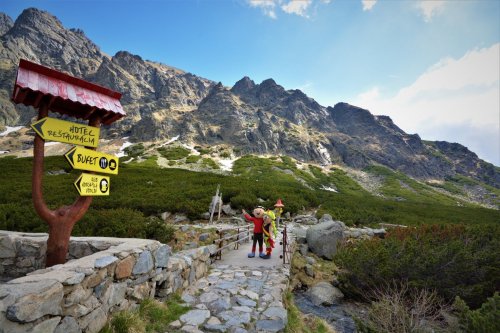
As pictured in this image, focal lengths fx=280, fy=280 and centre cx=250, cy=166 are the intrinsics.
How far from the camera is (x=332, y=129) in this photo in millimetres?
133250

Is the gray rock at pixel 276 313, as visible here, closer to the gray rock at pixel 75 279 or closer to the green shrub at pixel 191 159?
the gray rock at pixel 75 279

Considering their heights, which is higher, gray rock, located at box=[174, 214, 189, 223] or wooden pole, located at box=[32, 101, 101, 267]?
wooden pole, located at box=[32, 101, 101, 267]

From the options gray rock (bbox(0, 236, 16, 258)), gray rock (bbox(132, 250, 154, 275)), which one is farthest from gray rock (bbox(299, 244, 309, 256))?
gray rock (bbox(0, 236, 16, 258))

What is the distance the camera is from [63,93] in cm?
471

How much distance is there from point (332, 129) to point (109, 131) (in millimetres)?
95399

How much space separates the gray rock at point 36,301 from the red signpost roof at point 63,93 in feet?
9.70

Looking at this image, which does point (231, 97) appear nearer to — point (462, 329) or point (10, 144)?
point (10, 144)

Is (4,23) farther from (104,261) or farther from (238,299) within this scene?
(238,299)

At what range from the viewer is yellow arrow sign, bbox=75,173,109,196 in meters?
4.79

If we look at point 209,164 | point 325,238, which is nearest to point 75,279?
point 325,238

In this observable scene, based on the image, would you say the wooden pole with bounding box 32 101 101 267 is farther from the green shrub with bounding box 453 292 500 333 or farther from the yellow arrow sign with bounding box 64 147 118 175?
the green shrub with bounding box 453 292 500 333

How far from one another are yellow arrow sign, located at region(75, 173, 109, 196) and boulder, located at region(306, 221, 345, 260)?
375 inches

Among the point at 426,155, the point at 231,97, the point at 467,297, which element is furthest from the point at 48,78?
the point at 426,155

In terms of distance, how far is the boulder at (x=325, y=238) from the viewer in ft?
39.8
